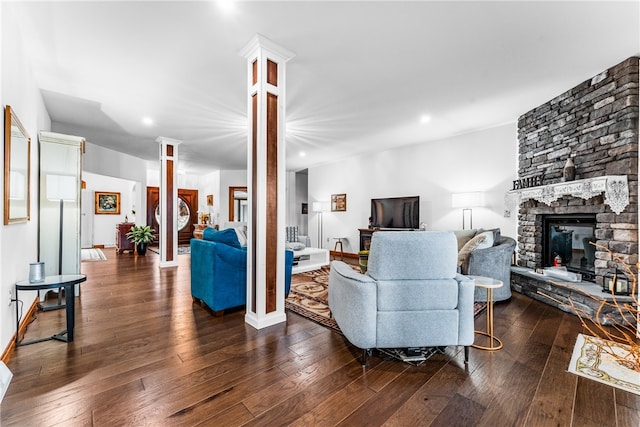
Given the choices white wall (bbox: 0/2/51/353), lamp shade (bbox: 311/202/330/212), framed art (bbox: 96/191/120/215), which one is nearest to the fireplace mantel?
lamp shade (bbox: 311/202/330/212)

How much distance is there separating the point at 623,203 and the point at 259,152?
3653mm

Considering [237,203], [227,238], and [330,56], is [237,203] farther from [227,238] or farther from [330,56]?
[330,56]

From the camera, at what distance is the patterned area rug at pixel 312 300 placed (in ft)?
10.1

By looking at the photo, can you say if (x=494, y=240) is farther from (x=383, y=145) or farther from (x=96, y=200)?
(x=96, y=200)

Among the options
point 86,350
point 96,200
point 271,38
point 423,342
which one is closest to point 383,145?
point 271,38

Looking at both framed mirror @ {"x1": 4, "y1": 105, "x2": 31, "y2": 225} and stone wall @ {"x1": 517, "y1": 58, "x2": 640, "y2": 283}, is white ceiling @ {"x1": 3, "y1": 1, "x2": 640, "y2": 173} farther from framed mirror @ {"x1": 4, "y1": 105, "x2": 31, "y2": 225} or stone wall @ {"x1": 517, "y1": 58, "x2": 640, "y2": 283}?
framed mirror @ {"x1": 4, "y1": 105, "x2": 31, "y2": 225}

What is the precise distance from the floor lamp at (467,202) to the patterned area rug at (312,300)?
1973 mm

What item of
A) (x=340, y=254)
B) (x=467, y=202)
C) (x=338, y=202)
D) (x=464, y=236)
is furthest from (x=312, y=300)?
(x=338, y=202)

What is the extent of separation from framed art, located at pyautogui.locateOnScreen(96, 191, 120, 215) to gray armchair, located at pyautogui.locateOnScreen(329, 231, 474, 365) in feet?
33.4

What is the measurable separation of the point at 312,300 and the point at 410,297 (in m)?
1.79

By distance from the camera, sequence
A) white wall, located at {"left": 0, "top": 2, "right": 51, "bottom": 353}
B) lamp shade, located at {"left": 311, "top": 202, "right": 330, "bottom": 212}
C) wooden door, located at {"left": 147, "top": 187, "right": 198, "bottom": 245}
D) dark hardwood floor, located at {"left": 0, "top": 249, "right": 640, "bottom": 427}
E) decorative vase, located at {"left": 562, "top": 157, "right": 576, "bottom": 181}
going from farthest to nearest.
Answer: wooden door, located at {"left": 147, "top": 187, "right": 198, "bottom": 245} → lamp shade, located at {"left": 311, "top": 202, "right": 330, "bottom": 212} → decorative vase, located at {"left": 562, "top": 157, "right": 576, "bottom": 181} → white wall, located at {"left": 0, "top": 2, "right": 51, "bottom": 353} → dark hardwood floor, located at {"left": 0, "top": 249, "right": 640, "bottom": 427}

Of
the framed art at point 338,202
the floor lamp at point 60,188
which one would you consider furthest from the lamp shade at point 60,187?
the framed art at point 338,202

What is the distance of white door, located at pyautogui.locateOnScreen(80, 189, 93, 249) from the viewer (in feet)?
29.8

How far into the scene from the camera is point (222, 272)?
10.1ft
